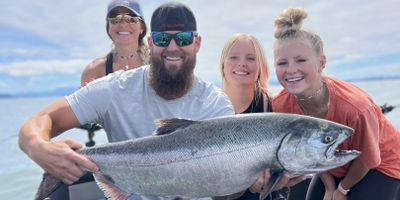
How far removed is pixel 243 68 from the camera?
4754 millimetres

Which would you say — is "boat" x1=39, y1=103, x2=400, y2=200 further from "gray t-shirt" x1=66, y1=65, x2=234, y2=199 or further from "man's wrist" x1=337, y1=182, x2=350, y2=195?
"gray t-shirt" x1=66, y1=65, x2=234, y2=199

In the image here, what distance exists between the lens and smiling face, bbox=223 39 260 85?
15.6ft

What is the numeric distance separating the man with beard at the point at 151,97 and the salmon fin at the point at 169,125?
1.15 ft

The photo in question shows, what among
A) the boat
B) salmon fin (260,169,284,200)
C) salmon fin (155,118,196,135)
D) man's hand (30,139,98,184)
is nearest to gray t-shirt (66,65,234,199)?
salmon fin (155,118,196,135)

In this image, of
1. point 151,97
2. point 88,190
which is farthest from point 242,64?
point 88,190

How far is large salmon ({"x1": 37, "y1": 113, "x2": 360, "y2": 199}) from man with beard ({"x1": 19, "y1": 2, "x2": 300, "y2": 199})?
245 mm

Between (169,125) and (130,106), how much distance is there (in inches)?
19.3

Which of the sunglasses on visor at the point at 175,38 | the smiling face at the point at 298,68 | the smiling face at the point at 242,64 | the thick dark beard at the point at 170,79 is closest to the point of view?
the thick dark beard at the point at 170,79

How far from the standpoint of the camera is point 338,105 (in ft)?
12.0

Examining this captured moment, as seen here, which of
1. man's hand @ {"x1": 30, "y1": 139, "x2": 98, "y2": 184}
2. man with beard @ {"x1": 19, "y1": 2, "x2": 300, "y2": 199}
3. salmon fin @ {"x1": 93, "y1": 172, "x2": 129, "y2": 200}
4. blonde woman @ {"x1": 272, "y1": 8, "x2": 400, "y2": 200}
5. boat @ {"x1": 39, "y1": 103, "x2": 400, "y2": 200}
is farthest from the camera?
boat @ {"x1": 39, "y1": 103, "x2": 400, "y2": 200}

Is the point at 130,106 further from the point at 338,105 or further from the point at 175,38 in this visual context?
the point at 338,105

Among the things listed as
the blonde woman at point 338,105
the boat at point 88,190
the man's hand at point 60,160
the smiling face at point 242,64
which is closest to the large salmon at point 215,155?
the man's hand at point 60,160

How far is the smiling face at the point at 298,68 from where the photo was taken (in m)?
3.83

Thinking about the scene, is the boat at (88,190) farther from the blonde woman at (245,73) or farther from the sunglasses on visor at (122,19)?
the sunglasses on visor at (122,19)
